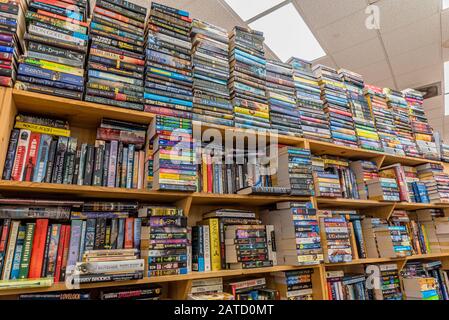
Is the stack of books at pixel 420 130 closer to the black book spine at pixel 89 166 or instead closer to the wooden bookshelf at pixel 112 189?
the wooden bookshelf at pixel 112 189

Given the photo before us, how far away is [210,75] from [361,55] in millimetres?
1981

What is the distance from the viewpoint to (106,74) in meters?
1.34

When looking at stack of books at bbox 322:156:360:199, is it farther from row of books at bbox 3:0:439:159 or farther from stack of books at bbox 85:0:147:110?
stack of books at bbox 85:0:147:110

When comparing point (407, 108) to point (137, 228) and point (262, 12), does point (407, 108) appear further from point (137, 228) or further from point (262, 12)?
point (137, 228)

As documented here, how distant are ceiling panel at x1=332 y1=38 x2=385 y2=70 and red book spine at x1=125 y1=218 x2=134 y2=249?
2.57 m

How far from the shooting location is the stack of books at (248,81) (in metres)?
1.68

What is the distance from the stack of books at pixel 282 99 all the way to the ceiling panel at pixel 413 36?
4.43 feet

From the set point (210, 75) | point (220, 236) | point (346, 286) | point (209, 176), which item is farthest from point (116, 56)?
point (346, 286)

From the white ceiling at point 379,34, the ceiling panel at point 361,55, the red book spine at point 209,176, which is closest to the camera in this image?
the red book spine at point 209,176

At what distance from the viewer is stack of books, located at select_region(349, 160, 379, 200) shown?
2.04 m

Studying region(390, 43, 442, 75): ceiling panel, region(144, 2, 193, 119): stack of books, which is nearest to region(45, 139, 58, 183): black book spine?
region(144, 2, 193, 119): stack of books

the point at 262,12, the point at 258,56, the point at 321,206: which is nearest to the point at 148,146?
the point at 258,56

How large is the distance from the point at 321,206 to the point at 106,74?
5.51 feet

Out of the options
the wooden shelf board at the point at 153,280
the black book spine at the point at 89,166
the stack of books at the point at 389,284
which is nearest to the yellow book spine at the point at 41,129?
the black book spine at the point at 89,166
